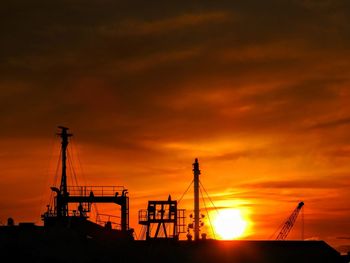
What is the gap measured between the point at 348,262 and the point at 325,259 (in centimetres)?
851

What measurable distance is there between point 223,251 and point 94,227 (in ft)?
55.6

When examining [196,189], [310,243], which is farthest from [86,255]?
[196,189]

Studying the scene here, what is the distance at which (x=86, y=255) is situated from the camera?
89.6 meters

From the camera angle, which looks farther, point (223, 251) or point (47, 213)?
point (47, 213)

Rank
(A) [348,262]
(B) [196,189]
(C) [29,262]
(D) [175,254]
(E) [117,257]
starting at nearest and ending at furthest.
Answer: (C) [29,262]
(E) [117,257]
(D) [175,254]
(A) [348,262]
(B) [196,189]

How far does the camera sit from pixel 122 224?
114750mm

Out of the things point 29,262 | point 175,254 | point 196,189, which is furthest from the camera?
point 196,189

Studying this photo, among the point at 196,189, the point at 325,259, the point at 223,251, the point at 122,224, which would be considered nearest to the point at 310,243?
the point at 325,259

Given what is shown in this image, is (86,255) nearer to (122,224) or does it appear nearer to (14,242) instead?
(14,242)

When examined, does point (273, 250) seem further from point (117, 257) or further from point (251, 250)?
point (117, 257)

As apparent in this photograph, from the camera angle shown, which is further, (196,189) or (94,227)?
(196,189)

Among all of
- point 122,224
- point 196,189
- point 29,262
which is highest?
point 196,189

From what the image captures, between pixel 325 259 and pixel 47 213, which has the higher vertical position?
pixel 47 213

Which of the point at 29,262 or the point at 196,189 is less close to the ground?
the point at 196,189
